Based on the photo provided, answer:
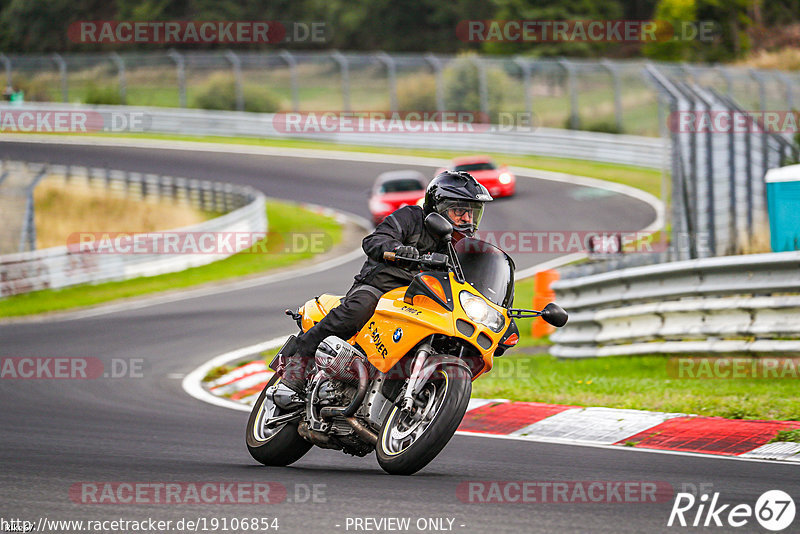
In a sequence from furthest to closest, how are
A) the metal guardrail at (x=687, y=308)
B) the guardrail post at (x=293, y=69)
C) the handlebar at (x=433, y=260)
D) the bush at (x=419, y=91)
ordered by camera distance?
the bush at (x=419, y=91) < the guardrail post at (x=293, y=69) < the metal guardrail at (x=687, y=308) < the handlebar at (x=433, y=260)

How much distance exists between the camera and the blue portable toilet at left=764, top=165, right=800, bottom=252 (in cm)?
1155

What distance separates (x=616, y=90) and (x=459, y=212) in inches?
1297

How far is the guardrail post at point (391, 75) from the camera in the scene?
39.8 meters

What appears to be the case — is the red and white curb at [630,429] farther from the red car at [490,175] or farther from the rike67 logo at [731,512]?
the red car at [490,175]

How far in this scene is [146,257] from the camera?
23.6 metres

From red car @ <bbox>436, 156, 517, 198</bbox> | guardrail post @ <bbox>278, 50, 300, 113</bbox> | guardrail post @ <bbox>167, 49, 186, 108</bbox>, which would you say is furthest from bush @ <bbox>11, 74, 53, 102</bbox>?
red car @ <bbox>436, 156, 517, 198</bbox>

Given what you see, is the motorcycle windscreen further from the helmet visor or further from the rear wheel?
the rear wheel

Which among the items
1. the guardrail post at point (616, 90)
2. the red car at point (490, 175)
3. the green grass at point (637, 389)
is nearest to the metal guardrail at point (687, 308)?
the green grass at point (637, 389)

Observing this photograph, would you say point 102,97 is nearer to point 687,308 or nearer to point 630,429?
point 687,308

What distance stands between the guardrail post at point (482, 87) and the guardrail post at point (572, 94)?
309 centimetres

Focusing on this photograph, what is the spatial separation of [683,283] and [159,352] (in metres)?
7.08

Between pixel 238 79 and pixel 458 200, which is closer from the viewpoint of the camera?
pixel 458 200

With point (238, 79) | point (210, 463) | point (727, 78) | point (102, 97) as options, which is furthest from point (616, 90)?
point (210, 463)

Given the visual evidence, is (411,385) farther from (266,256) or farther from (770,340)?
(266,256)
